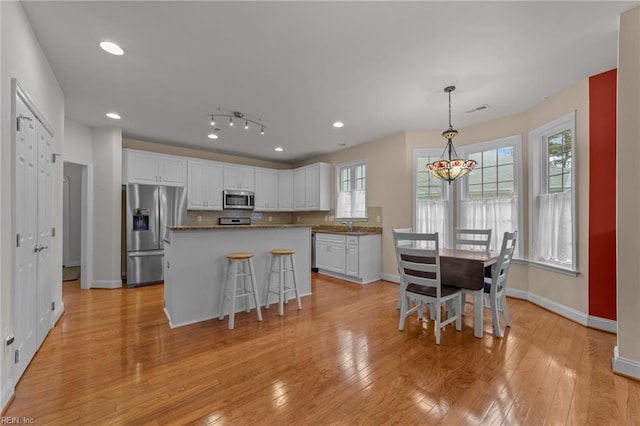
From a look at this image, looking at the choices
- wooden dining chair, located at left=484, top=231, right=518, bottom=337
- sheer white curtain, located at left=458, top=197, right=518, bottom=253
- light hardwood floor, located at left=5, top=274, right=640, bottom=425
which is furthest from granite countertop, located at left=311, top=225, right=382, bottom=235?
wooden dining chair, located at left=484, top=231, right=518, bottom=337

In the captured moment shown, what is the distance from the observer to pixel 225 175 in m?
5.95

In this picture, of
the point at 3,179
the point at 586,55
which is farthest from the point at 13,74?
the point at 586,55

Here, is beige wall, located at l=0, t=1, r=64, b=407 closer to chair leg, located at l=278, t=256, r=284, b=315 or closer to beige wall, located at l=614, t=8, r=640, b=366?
chair leg, located at l=278, t=256, r=284, b=315

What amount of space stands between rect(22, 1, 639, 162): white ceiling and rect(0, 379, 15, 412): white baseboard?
2.51 meters

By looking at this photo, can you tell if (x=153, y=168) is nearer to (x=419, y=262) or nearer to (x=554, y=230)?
(x=419, y=262)

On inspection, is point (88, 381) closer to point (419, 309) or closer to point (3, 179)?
point (3, 179)

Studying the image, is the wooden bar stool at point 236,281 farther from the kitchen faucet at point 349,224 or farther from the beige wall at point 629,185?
the beige wall at point 629,185

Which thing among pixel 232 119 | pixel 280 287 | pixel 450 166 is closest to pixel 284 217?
pixel 232 119

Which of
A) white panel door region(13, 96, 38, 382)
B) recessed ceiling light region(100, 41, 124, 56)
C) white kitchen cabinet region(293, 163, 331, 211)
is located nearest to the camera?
white panel door region(13, 96, 38, 382)

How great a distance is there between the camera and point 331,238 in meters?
5.38

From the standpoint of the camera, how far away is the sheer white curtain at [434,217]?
4.58 m

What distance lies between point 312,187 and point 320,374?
458 centimetres

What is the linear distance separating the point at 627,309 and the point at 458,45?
2422mm

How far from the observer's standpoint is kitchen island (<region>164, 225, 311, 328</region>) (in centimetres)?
295
